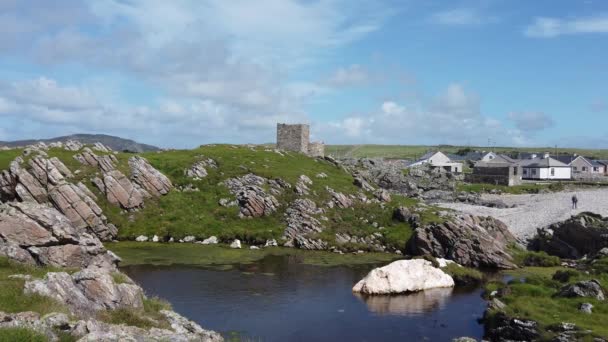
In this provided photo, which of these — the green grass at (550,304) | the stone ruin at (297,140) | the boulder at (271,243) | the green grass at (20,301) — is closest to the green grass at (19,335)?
the green grass at (20,301)

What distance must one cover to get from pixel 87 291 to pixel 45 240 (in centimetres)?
1358

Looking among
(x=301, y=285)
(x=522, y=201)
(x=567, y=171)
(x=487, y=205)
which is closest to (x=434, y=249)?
(x=301, y=285)

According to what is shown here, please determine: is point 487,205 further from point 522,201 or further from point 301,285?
point 301,285

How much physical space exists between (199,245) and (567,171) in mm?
141076

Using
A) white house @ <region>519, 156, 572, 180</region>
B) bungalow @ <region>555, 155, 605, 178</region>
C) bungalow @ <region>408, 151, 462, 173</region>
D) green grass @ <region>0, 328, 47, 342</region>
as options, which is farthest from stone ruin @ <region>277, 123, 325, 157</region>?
bungalow @ <region>555, 155, 605, 178</region>

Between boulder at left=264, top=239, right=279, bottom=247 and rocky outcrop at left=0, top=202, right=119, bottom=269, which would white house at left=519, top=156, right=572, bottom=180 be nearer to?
boulder at left=264, top=239, right=279, bottom=247

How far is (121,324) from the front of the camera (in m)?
27.5

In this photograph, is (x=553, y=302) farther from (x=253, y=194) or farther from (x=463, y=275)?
(x=253, y=194)

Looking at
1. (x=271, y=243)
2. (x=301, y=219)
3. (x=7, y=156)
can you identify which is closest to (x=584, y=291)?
(x=271, y=243)

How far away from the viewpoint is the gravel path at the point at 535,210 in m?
83.0

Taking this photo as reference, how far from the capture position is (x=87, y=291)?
99.3 feet

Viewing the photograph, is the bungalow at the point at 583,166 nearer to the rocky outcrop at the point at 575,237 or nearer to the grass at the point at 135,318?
the rocky outcrop at the point at 575,237

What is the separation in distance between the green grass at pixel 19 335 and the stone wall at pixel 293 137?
103040 millimetres

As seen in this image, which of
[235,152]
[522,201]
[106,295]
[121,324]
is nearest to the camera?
[121,324]
